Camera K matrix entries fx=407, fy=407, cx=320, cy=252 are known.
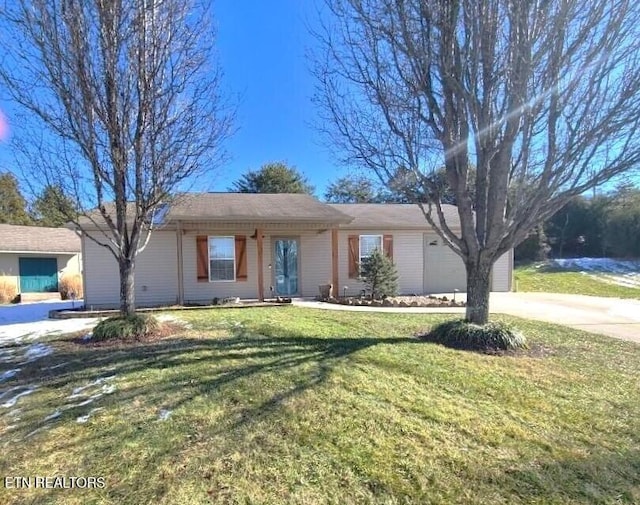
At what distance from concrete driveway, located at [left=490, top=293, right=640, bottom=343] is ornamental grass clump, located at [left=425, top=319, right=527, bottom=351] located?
9.48 ft

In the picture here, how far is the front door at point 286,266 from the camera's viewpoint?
546 inches

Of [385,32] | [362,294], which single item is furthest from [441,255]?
[385,32]

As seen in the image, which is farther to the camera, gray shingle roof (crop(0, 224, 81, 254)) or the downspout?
gray shingle roof (crop(0, 224, 81, 254))

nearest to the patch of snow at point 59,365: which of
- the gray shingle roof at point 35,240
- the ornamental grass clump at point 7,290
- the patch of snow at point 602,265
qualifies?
the ornamental grass clump at point 7,290

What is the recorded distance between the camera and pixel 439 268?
15.6 m

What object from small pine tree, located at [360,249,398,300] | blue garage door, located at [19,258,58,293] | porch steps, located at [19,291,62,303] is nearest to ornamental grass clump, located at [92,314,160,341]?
small pine tree, located at [360,249,398,300]

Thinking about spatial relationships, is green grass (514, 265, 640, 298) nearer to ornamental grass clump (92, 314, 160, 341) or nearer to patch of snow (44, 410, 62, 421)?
ornamental grass clump (92, 314, 160, 341)

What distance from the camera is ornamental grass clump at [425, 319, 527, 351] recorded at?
6.15 metres

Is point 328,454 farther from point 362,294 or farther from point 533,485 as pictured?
point 362,294

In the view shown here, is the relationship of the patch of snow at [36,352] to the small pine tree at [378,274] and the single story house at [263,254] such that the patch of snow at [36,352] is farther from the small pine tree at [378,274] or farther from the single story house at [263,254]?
the small pine tree at [378,274]

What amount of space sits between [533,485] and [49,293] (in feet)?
76.7

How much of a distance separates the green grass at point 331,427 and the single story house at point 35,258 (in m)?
17.6

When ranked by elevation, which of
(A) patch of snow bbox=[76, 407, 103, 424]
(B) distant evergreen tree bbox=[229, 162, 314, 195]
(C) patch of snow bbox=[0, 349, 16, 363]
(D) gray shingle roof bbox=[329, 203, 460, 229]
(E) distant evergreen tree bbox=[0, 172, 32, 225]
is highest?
(B) distant evergreen tree bbox=[229, 162, 314, 195]

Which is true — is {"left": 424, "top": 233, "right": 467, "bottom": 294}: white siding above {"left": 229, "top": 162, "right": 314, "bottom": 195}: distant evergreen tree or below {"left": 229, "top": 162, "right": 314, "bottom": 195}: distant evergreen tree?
below
